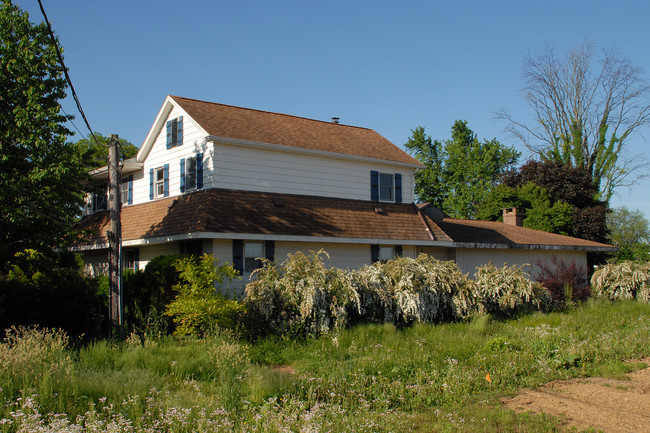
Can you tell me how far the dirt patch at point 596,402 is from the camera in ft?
27.2

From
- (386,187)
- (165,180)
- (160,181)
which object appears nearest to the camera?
(165,180)

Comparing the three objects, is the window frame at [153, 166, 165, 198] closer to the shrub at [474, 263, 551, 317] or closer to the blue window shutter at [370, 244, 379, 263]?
the blue window shutter at [370, 244, 379, 263]

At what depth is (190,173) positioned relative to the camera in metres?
19.9

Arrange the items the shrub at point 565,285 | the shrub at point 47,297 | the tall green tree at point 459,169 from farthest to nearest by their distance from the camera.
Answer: the tall green tree at point 459,169 → the shrub at point 565,285 → the shrub at point 47,297

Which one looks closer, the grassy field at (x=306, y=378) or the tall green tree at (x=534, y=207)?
the grassy field at (x=306, y=378)

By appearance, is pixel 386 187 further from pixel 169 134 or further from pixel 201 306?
pixel 201 306

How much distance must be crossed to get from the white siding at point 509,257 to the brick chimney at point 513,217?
143 inches

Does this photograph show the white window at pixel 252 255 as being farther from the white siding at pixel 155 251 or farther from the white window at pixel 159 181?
the white window at pixel 159 181

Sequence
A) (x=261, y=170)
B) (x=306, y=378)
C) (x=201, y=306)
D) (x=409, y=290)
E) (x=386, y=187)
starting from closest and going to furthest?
(x=306, y=378) < (x=201, y=306) < (x=409, y=290) < (x=261, y=170) < (x=386, y=187)

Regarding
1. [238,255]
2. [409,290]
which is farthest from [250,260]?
[409,290]

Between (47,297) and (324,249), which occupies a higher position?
(324,249)

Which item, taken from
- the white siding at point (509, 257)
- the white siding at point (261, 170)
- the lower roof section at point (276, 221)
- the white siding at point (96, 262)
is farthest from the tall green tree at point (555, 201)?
the white siding at point (96, 262)

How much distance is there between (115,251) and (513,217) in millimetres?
23337

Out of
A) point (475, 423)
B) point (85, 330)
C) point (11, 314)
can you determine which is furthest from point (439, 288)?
point (11, 314)
